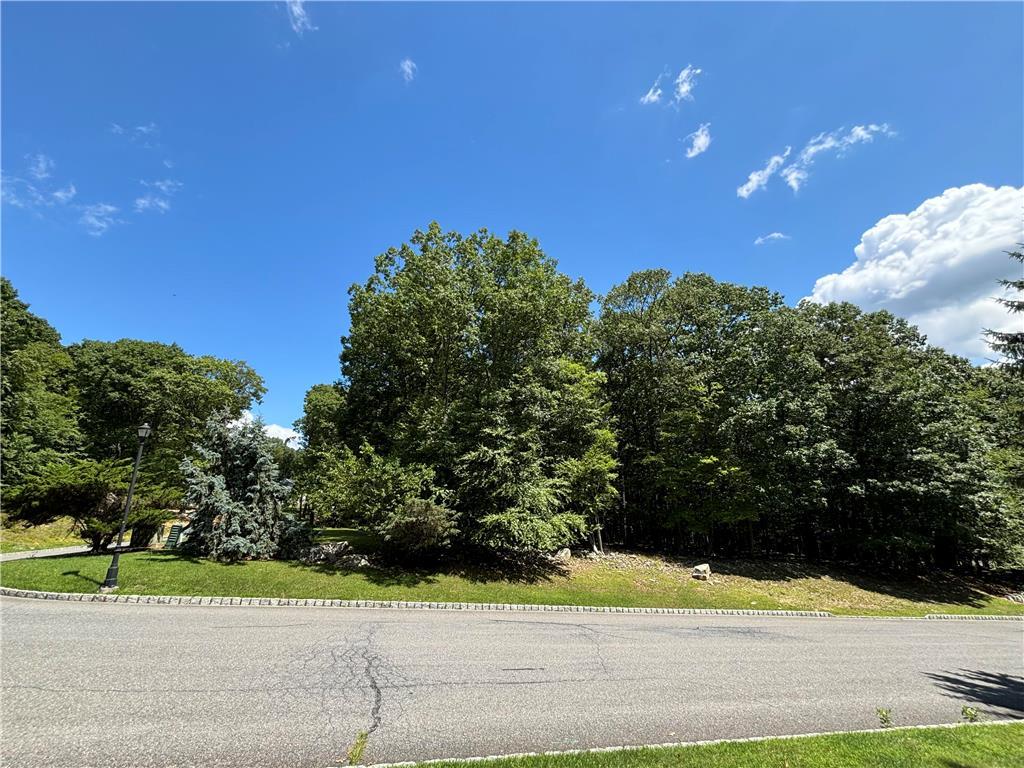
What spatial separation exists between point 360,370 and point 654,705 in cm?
1977

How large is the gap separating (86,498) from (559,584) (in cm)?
1876

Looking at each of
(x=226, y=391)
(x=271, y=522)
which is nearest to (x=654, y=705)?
(x=271, y=522)

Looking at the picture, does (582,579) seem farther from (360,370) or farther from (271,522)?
(360,370)

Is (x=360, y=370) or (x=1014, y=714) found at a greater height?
(x=360, y=370)

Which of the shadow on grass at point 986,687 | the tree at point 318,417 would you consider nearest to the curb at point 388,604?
the shadow on grass at point 986,687

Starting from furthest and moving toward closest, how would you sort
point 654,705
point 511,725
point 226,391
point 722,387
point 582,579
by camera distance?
point 226,391, point 722,387, point 582,579, point 654,705, point 511,725

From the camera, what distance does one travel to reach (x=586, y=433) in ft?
70.3

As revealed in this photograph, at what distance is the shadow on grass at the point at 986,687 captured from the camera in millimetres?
8719

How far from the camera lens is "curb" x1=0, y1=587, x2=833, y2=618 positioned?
40.4ft

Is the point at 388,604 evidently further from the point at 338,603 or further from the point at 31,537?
the point at 31,537

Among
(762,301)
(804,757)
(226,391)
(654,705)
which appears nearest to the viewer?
(804,757)

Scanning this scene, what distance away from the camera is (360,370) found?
23.2m

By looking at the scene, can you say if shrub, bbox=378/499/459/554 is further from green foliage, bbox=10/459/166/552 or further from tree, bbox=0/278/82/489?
tree, bbox=0/278/82/489

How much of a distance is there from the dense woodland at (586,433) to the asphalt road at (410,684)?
577cm
